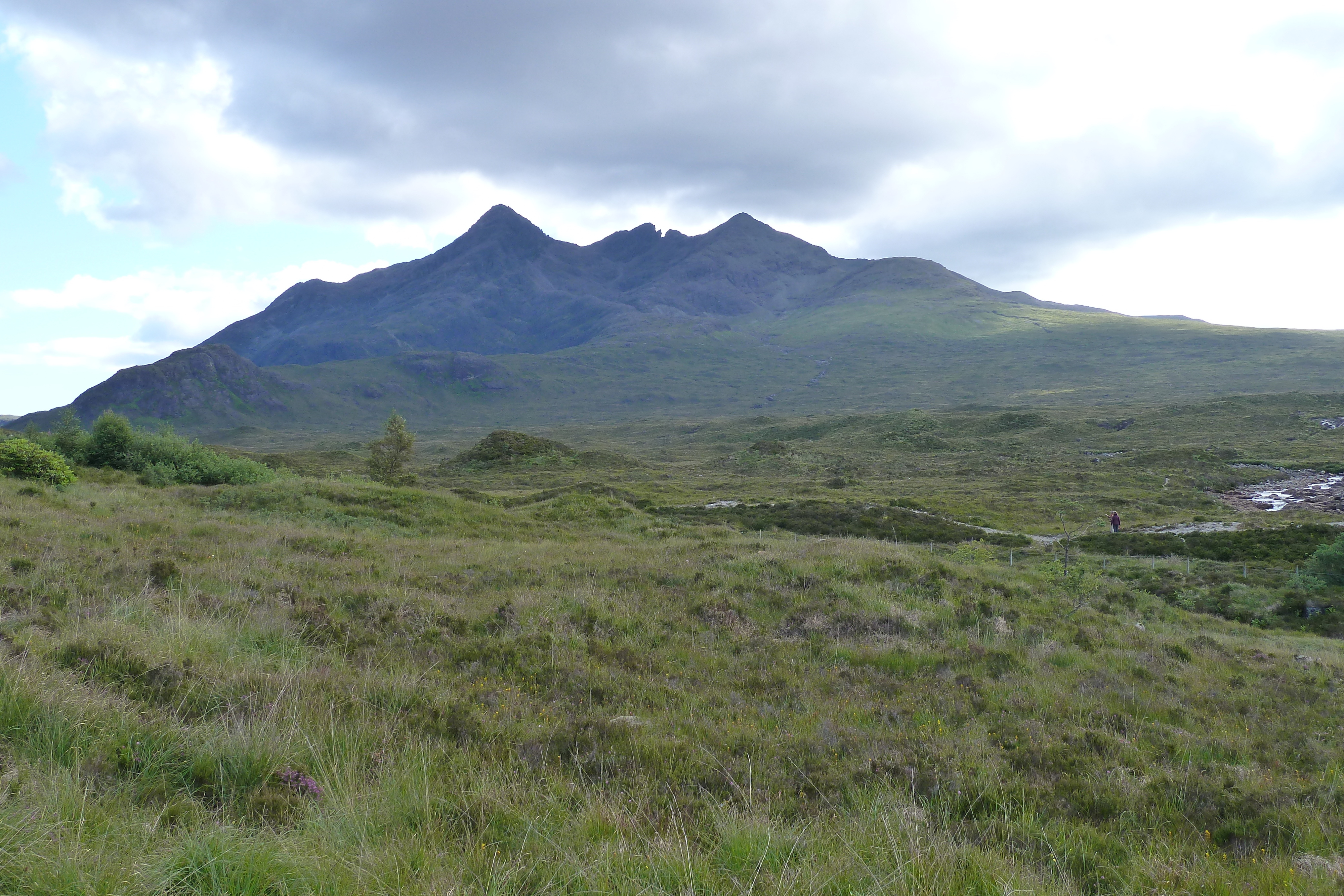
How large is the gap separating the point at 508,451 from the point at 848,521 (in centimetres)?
4793

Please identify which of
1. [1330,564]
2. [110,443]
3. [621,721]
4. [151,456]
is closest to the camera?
[621,721]

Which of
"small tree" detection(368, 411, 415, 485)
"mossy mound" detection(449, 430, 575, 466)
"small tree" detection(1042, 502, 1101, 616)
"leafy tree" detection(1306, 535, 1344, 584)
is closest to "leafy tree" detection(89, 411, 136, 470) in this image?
"small tree" detection(368, 411, 415, 485)

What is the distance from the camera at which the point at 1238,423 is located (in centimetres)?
10038

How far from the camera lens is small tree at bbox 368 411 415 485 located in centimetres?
4506

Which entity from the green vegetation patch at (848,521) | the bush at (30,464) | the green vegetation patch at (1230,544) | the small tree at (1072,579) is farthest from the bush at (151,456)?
the green vegetation patch at (1230,544)

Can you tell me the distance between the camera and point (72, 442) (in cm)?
3062

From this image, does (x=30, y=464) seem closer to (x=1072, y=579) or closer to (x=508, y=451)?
(x=1072, y=579)

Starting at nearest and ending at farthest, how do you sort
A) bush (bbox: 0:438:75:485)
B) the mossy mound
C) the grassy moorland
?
the grassy moorland < bush (bbox: 0:438:75:485) < the mossy mound

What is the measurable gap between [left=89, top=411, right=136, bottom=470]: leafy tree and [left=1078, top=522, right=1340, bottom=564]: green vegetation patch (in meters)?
45.4

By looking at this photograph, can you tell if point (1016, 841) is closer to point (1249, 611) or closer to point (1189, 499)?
point (1249, 611)

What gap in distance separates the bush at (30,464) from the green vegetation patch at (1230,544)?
42.4 metres

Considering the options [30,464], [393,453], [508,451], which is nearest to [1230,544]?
[393,453]

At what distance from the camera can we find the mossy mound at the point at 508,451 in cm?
7519

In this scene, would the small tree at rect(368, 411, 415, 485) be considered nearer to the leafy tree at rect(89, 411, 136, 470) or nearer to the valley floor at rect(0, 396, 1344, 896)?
the leafy tree at rect(89, 411, 136, 470)
